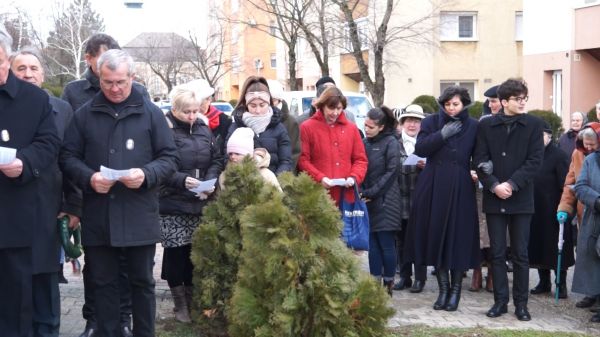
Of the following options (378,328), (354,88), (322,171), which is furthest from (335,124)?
(354,88)

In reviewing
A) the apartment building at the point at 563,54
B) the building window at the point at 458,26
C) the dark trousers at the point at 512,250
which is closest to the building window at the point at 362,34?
the building window at the point at 458,26

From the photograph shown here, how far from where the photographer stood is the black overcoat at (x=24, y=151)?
5070 millimetres

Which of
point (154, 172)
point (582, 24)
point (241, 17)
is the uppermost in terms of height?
point (241, 17)

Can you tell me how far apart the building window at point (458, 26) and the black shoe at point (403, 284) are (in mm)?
24995

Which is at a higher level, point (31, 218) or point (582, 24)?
point (582, 24)

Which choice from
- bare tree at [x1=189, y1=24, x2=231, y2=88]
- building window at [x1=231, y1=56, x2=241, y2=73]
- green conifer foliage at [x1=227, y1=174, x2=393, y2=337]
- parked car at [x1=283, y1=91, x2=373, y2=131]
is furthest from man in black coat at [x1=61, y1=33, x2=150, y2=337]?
building window at [x1=231, y1=56, x2=241, y2=73]

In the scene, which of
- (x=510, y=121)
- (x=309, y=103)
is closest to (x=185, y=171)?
(x=510, y=121)

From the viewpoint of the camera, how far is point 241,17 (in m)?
53.4

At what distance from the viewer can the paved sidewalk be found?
7070mm

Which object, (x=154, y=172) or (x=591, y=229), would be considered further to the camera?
(x=591, y=229)

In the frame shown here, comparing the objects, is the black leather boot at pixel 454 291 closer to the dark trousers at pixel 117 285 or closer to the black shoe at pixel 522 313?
the black shoe at pixel 522 313

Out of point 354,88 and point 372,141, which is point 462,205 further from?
point 354,88

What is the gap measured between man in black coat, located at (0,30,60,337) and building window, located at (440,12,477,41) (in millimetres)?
28646

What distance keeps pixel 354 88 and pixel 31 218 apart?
3326 cm
